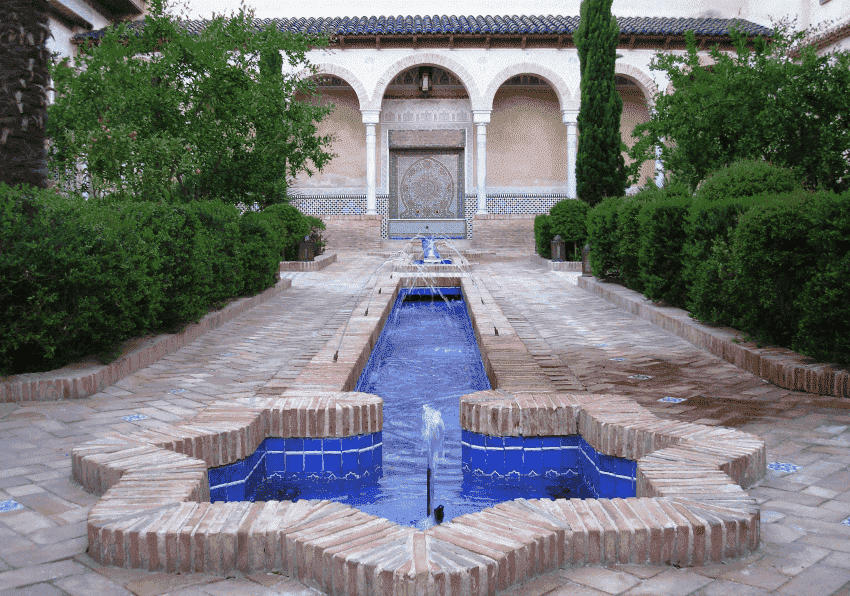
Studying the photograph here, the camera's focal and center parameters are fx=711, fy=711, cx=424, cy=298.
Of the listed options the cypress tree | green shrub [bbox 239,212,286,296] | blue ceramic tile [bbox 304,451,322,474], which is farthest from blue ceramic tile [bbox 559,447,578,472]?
the cypress tree

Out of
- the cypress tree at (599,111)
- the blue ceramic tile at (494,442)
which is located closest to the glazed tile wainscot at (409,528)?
the blue ceramic tile at (494,442)

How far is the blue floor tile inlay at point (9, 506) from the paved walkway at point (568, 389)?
19 millimetres

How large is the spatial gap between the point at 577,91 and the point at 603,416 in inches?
685

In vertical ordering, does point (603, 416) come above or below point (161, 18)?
below

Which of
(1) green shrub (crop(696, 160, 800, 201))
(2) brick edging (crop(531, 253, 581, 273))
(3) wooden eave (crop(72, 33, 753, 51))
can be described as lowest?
(2) brick edging (crop(531, 253, 581, 273))

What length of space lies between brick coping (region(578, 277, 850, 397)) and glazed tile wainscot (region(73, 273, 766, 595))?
1511 millimetres

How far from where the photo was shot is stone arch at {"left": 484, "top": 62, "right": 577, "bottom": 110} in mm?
18938

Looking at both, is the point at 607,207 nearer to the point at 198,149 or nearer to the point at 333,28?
the point at 198,149

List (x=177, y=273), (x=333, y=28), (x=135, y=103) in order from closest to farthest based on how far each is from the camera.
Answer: (x=177, y=273)
(x=135, y=103)
(x=333, y=28)

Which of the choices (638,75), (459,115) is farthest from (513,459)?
(459,115)

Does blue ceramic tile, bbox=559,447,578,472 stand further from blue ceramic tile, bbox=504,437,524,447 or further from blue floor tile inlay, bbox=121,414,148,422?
blue floor tile inlay, bbox=121,414,148,422

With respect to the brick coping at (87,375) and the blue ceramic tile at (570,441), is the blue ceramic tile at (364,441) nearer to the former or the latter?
the blue ceramic tile at (570,441)

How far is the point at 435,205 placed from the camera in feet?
68.5

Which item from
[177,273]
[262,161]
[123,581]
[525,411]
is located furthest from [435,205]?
[123,581]
